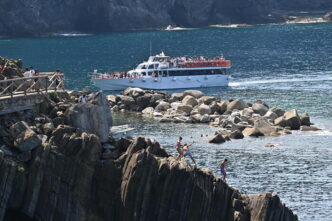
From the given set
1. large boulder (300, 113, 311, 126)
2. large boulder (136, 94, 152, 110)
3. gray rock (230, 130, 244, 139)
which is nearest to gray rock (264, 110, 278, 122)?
large boulder (300, 113, 311, 126)

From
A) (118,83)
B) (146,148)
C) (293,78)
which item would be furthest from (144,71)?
(146,148)

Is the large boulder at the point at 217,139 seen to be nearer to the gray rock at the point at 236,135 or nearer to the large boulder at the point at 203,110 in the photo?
the gray rock at the point at 236,135

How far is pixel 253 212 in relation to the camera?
135 feet

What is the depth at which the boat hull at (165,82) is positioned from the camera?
400 feet

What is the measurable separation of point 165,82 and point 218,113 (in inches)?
1141

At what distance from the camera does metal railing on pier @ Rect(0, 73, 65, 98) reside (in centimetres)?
4500

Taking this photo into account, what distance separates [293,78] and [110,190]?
95.4 m

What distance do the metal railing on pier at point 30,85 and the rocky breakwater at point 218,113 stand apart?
31149 millimetres

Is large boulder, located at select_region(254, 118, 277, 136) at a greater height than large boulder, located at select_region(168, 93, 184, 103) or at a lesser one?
lesser

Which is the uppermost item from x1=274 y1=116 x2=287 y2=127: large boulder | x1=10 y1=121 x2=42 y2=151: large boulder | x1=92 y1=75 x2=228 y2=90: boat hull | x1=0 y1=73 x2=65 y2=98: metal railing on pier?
x1=0 y1=73 x2=65 y2=98: metal railing on pier

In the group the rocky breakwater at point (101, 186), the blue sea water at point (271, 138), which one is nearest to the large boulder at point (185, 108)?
the blue sea water at point (271, 138)

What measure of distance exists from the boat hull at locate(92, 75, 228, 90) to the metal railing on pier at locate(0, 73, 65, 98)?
72363 millimetres

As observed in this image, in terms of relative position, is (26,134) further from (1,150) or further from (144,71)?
(144,71)

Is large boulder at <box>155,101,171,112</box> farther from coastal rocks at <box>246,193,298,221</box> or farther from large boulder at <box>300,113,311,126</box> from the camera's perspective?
coastal rocks at <box>246,193,298,221</box>
